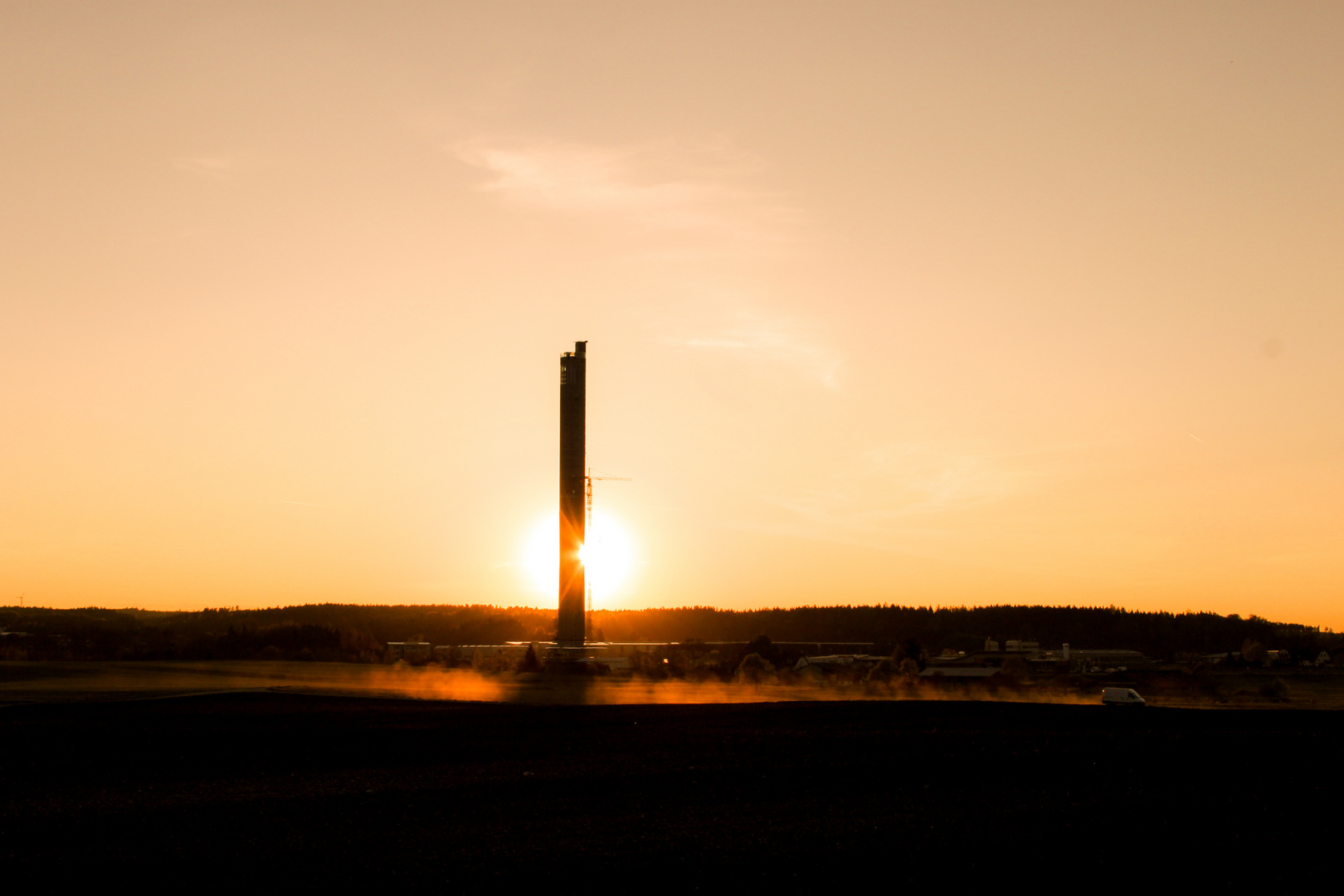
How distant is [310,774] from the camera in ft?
68.7

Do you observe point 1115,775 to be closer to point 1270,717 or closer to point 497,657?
point 1270,717

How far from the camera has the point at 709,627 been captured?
532 feet

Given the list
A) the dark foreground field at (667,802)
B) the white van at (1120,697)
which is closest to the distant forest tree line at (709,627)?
the white van at (1120,697)

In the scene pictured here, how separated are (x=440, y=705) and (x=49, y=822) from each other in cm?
2007

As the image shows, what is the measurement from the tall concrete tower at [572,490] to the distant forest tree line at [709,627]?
14186 mm

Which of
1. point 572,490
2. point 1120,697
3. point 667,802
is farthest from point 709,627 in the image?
point 667,802

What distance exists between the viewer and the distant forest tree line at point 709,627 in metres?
97.2

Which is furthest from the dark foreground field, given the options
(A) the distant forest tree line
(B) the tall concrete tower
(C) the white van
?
(A) the distant forest tree line

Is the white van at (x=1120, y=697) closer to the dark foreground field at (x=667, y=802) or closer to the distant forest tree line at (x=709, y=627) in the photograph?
the dark foreground field at (x=667, y=802)

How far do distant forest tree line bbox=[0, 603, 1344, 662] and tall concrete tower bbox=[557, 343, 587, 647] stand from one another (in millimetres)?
14186

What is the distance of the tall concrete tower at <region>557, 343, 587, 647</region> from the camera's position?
6669 cm

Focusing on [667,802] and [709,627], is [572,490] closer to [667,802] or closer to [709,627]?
[667,802]

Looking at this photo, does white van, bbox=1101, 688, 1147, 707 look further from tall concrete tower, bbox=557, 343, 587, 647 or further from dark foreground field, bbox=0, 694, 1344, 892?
tall concrete tower, bbox=557, 343, 587, 647

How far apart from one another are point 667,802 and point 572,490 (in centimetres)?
4927
